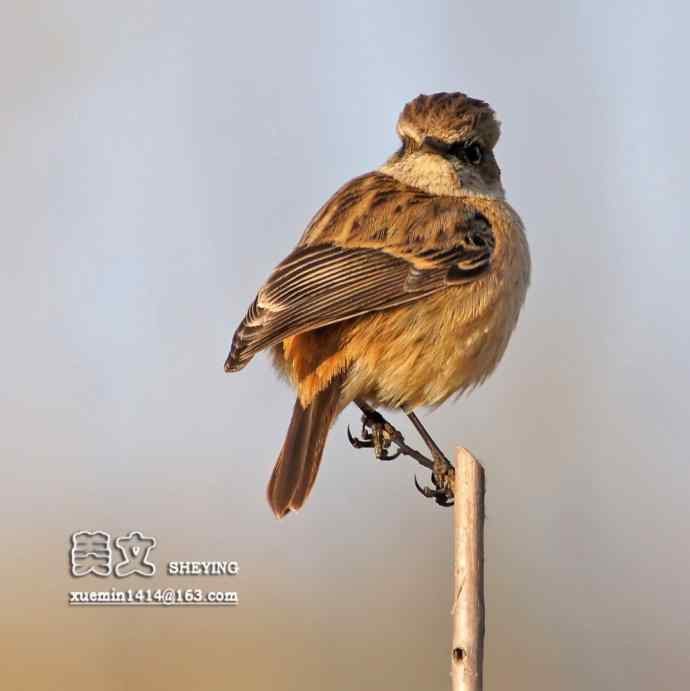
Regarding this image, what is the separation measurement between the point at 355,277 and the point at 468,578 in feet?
5.25

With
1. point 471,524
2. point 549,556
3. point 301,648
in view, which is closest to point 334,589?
point 301,648

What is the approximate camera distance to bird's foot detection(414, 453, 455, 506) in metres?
4.39

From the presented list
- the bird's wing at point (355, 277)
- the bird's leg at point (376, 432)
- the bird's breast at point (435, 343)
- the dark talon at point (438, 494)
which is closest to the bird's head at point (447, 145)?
the bird's wing at point (355, 277)

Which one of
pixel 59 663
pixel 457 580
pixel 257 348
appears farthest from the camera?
pixel 59 663

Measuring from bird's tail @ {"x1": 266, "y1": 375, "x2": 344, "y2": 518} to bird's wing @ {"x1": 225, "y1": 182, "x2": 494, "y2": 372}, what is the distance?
23 centimetres

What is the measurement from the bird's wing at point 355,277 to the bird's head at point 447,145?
0.84ft

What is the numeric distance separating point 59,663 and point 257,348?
61.1 inches

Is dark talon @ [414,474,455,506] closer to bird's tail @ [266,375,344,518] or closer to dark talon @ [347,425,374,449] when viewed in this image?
dark talon @ [347,425,374,449]

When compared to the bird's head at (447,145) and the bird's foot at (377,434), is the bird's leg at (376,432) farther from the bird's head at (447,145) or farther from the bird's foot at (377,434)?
the bird's head at (447,145)

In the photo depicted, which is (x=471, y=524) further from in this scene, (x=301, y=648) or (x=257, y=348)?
(x=301, y=648)

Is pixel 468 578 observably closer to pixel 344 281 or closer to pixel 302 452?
pixel 302 452

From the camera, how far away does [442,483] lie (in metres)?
4.42

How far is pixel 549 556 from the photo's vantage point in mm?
5164

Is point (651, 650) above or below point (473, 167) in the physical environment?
below
